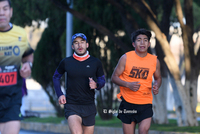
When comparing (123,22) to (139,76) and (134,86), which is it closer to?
(139,76)

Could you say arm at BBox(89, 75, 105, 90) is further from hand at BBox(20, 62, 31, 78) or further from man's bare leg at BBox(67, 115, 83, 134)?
hand at BBox(20, 62, 31, 78)

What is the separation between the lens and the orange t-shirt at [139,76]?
6.33 metres

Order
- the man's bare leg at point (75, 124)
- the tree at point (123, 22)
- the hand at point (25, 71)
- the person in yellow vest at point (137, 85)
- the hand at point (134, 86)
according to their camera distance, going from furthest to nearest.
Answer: the tree at point (123, 22) → the person in yellow vest at point (137, 85) → the hand at point (134, 86) → the man's bare leg at point (75, 124) → the hand at point (25, 71)

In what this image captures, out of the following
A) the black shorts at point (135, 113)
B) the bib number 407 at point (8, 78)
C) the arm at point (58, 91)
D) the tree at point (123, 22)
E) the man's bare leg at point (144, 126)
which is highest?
the tree at point (123, 22)

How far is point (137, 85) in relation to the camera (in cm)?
618

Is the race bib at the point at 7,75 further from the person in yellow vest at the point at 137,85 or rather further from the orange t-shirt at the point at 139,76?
the orange t-shirt at the point at 139,76

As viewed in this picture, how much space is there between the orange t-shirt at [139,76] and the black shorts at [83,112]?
0.58m

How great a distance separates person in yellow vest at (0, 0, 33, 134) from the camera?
15.9ft

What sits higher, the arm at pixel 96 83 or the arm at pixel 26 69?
the arm at pixel 26 69

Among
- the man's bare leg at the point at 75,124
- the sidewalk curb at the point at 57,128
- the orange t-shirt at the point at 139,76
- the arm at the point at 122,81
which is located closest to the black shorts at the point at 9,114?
the man's bare leg at the point at 75,124

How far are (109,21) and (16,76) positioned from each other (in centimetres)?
1057

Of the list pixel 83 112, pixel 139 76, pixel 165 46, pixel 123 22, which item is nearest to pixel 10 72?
pixel 83 112

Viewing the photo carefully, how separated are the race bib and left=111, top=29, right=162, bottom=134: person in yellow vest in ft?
6.32

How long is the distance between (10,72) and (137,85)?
206cm
